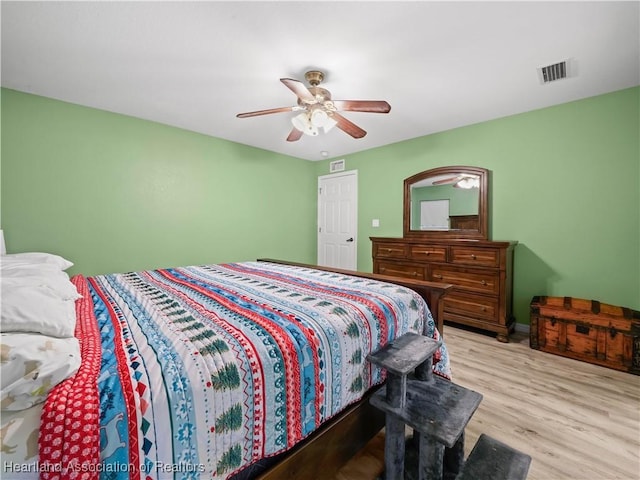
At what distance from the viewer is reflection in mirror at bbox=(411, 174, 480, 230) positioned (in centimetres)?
339

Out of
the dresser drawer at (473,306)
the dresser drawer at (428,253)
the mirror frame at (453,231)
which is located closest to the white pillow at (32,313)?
the dresser drawer at (473,306)

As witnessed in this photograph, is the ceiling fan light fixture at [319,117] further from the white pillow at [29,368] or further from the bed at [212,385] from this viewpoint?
the white pillow at [29,368]

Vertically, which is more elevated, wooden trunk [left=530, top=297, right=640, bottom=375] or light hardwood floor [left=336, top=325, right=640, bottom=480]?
wooden trunk [left=530, top=297, right=640, bottom=375]

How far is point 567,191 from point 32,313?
3.97 m

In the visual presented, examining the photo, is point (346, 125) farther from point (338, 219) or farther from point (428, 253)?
point (338, 219)

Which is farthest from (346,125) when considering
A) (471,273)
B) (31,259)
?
(31,259)

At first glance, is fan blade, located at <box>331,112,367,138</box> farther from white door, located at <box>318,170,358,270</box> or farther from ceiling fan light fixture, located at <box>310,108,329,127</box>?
white door, located at <box>318,170,358,270</box>

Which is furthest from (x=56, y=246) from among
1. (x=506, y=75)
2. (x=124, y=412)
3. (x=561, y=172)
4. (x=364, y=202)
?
(x=561, y=172)

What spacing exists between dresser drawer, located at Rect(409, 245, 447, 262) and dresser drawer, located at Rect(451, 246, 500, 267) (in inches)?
4.4

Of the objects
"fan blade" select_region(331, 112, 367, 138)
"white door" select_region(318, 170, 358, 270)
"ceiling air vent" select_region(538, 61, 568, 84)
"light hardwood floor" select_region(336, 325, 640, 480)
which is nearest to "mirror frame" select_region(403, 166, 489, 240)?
"white door" select_region(318, 170, 358, 270)

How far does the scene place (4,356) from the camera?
706 millimetres

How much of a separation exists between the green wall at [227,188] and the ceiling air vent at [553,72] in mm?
670

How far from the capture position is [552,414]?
5.75 ft

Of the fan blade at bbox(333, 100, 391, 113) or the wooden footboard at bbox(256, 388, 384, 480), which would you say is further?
the fan blade at bbox(333, 100, 391, 113)
